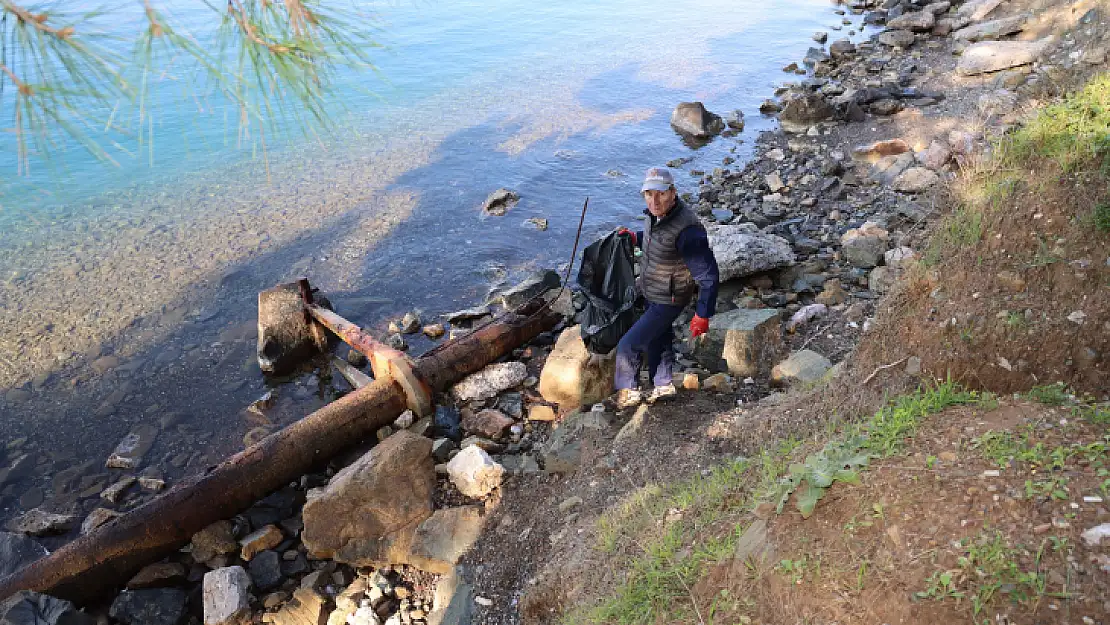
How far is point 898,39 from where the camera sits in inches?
690

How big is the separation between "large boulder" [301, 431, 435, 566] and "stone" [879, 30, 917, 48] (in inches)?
700

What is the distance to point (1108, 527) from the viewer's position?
2.61 m

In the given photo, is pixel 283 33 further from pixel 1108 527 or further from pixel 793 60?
pixel 793 60

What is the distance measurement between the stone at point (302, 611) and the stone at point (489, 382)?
2.57 metres

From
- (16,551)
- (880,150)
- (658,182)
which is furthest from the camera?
(880,150)

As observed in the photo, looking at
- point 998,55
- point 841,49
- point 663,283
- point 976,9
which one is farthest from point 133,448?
point 976,9

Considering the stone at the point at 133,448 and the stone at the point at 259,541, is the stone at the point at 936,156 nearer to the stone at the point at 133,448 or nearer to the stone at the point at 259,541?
the stone at the point at 259,541

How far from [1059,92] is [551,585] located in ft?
24.9

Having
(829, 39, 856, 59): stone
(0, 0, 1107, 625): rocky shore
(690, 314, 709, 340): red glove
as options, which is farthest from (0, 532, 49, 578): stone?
(829, 39, 856, 59): stone

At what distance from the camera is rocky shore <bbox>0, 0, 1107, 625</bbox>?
5008 millimetres

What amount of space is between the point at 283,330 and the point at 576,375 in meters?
4.02

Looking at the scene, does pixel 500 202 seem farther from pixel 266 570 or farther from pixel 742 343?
pixel 266 570

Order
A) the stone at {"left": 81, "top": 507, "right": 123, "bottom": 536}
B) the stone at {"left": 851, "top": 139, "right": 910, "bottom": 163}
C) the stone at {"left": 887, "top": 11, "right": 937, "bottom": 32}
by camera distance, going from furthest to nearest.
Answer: the stone at {"left": 887, "top": 11, "right": 937, "bottom": 32}, the stone at {"left": 851, "top": 139, "right": 910, "bottom": 163}, the stone at {"left": 81, "top": 507, "right": 123, "bottom": 536}

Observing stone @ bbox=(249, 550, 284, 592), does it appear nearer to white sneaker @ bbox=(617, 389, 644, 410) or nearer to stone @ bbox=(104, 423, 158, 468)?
stone @ bbox=(104, 423, 158, 468)
